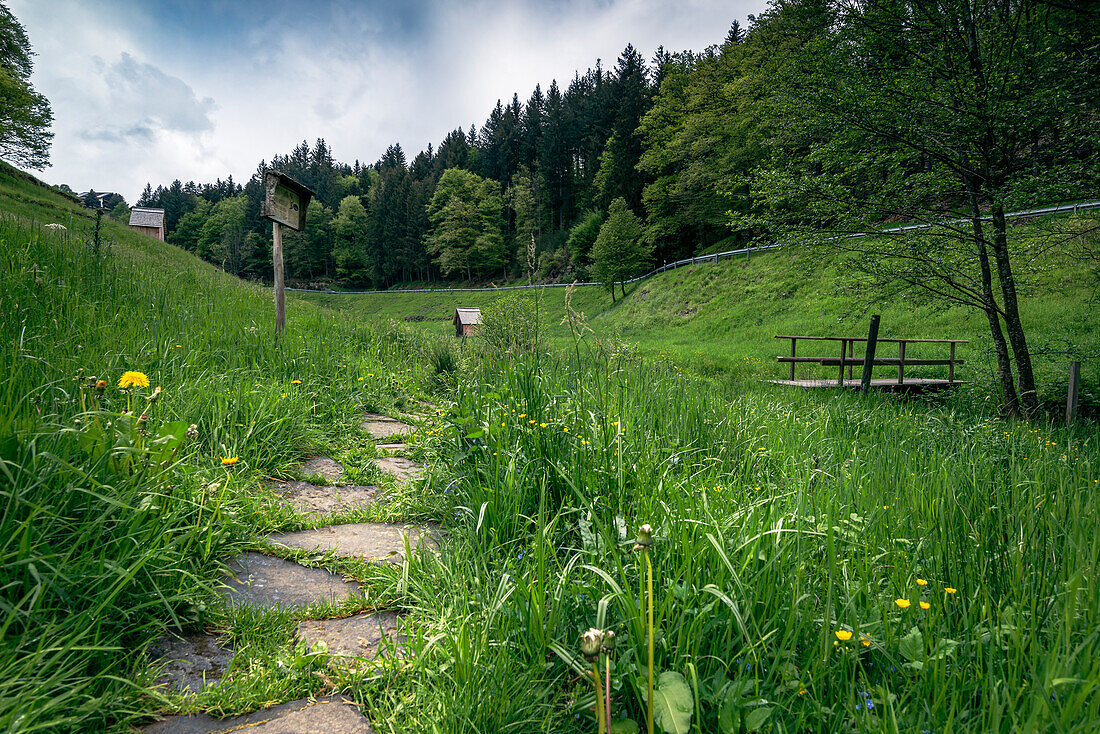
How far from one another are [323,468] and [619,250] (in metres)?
32.4

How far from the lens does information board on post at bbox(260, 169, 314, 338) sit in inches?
225

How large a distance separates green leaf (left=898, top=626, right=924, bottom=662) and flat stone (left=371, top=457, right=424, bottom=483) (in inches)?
104

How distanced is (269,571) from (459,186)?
64.0m

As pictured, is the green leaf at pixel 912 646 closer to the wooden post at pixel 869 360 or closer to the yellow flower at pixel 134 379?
the yellow flower at pixel 134 379

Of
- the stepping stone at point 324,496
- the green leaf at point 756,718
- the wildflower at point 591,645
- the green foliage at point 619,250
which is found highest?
the green foliage at point 619,250

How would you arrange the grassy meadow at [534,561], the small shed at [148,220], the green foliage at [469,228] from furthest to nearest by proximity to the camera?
the green foliage at [469,228] → the small shed at [148,220] → the grassy meadow at [534,561]

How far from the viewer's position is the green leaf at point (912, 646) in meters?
1.32

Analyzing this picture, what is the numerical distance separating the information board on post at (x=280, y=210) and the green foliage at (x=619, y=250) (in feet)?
94.5

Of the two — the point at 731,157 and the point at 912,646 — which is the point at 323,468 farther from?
the point at 731,157

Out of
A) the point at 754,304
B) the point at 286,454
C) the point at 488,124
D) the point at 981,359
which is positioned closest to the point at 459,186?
the point at 488,124

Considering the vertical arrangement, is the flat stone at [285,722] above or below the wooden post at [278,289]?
below

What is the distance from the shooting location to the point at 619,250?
33.8 metres

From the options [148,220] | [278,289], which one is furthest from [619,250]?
[148,220]

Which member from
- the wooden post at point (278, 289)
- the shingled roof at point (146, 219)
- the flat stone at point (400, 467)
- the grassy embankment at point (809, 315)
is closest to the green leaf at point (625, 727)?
the flat stone at point (400, 467)
